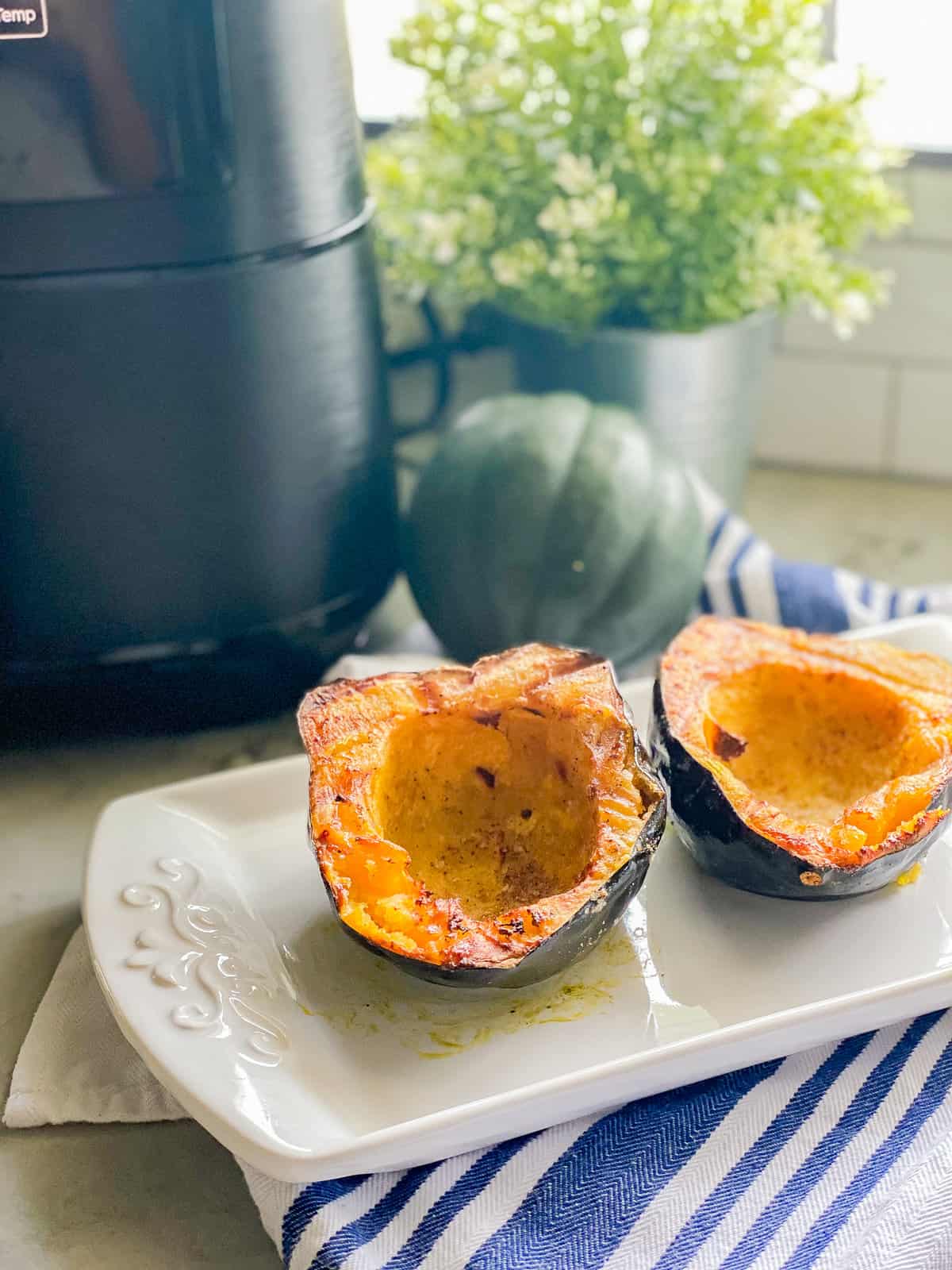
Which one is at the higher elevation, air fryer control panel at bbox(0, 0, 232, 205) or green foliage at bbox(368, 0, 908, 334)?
air fryer control panel at bbox(0, 0, 232, 205)

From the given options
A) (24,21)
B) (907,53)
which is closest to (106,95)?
(24,21)

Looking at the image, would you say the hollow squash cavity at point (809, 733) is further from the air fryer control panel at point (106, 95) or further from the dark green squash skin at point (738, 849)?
the air fryer control panel at point (106, 95)

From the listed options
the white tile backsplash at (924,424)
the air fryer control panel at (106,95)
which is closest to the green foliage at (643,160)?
the white tile backsplash at (924,424)

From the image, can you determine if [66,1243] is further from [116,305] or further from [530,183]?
[530,183]

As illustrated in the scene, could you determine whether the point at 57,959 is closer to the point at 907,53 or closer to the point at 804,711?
the point at 804,711

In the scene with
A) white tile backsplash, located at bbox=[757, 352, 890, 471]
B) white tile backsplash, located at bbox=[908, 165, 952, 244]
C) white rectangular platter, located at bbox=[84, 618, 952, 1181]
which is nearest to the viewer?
white rectangular platter, located at bbox=[84, 618, 952, 1181]

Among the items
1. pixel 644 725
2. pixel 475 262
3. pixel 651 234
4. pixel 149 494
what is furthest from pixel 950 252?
pixel 149 494

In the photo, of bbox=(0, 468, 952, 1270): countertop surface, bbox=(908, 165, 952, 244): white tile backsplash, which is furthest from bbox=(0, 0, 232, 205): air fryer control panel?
bbox=(908, 165, 952, 244): white tile backsplash

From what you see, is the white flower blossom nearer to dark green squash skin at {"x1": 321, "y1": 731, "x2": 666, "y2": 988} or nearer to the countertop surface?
the countertop surface
